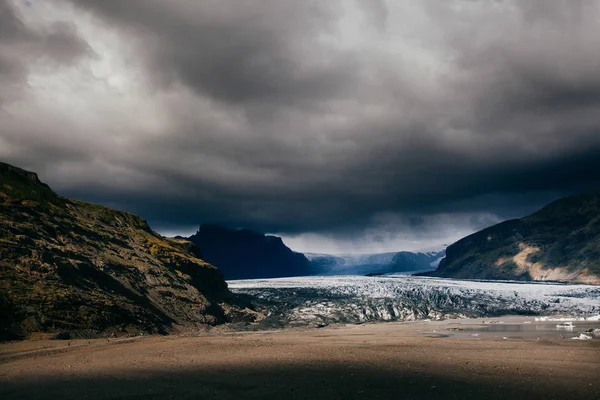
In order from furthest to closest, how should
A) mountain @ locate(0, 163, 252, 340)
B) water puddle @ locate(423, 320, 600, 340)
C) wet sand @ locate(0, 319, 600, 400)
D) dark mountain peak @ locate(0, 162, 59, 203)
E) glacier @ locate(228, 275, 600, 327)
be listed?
glacier @ locate(228, 275, 600, 327), dark mountain peak @ locate(0, 162, 59, 203), water puddle @ locate(423, 320, 600, 340), mountain @ locate(0, 163, 252, 340), wet sand @ locate(0, 319, 600, 400)

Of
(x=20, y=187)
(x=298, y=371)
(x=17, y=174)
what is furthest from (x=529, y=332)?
(x=17, y=174)

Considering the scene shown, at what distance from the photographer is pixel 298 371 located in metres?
26.6

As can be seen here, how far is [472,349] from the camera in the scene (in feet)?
124

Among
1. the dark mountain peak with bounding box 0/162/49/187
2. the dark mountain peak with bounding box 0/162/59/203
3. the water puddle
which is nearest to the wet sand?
the water puddle

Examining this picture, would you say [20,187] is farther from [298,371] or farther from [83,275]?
[298,371]

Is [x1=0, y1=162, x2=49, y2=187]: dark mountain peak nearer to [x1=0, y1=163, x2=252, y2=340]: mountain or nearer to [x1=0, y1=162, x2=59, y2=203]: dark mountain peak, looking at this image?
[x1=0, y1=162, x2=59, y2=203]: dark mountain peak

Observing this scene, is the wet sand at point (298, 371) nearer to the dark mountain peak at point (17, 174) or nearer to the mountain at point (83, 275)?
the mountain at point (83, 275)

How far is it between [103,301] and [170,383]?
32.8m

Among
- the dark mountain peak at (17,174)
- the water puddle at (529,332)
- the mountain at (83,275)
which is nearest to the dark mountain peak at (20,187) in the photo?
the dark mountain peak at (17,174)

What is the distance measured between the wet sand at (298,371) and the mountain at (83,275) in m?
7.65

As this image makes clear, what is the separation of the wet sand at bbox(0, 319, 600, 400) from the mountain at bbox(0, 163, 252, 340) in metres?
7.65

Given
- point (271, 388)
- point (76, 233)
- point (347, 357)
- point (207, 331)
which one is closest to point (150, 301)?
point (207, 331)

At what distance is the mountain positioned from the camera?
44.3 meters

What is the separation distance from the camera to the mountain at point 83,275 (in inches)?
1746
